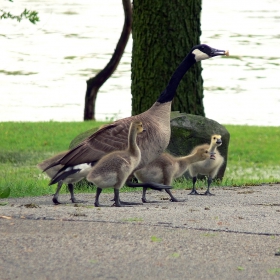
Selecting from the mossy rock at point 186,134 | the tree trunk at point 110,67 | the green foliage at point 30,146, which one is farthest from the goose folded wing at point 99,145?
the tree trunk at point 110,67

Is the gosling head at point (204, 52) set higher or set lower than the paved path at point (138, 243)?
higher

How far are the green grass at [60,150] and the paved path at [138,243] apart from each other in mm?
3706

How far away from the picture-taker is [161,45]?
1412 centimetres

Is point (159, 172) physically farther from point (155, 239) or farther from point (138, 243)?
point (138, 243)

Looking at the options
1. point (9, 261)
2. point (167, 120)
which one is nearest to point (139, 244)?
point (9, 261)

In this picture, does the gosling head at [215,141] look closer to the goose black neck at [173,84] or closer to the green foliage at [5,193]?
the goose black neck at [173,84]

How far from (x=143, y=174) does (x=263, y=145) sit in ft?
28.7

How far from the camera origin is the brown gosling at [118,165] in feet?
28.8

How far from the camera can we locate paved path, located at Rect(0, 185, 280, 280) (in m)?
6.55

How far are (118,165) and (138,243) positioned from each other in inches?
66.3

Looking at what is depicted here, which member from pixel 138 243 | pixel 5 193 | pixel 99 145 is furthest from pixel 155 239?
pixel 5 193

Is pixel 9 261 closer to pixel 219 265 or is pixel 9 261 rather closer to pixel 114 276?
pixel 114 276

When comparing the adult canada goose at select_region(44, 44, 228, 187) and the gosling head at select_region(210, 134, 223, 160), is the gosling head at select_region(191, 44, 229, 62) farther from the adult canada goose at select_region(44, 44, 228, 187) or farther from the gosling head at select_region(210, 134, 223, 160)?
the gosling head at select_region(210, 134, 223, 160)

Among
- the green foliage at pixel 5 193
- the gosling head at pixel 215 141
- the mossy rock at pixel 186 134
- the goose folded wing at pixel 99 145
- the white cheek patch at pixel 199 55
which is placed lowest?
the green foliage at pixel 5 193
